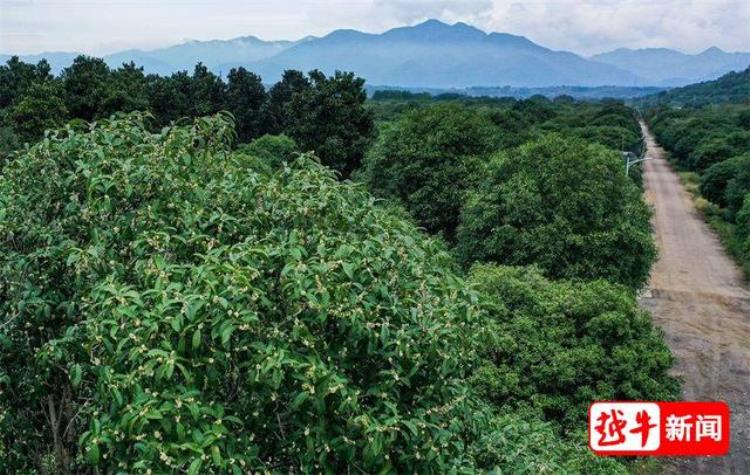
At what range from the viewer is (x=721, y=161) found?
42688mm

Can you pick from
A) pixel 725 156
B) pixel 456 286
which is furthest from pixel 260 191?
pixel 725 156

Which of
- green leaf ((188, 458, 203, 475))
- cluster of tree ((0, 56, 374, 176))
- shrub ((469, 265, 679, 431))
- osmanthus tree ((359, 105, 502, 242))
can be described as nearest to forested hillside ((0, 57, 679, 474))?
green leaf ((188, 458, 203, 475))

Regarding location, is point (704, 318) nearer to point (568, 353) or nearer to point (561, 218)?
point (561, 218)

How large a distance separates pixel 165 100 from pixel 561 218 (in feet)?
92.5

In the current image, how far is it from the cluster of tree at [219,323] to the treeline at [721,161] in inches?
1003

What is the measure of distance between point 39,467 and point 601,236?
13139mm

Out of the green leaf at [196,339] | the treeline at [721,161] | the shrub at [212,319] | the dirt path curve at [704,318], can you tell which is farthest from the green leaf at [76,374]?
the treeline at [721,161]

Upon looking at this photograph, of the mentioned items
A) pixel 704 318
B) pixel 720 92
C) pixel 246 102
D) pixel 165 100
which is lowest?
pixel 704 318

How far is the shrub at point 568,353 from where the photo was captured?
10891mm

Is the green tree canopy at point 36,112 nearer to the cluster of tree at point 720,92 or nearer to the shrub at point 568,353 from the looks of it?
the shrub at point 568,353

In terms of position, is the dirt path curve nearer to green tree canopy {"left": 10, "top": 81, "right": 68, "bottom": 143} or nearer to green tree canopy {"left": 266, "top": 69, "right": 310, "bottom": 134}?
green tree canopy {"left": 266, "top": 69, "right": 310, "bottom": 134}

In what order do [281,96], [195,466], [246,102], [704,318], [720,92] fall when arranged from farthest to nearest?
[720,92]
[281,96]
[246,102]
[704,318]
[195,466]

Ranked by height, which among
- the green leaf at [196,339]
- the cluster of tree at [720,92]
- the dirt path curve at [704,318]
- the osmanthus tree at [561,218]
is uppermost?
the cluster of tree at [720,92]

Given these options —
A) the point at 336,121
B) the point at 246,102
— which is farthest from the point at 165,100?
the point at 336,121
